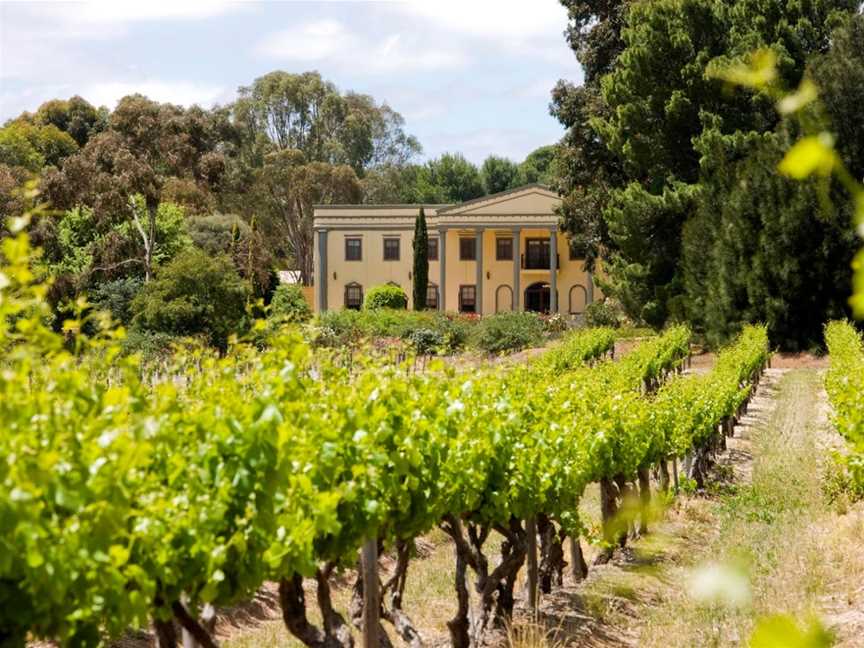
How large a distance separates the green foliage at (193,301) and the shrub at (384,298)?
1689 cm

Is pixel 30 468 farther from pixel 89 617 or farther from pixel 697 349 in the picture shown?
pixel 697 349

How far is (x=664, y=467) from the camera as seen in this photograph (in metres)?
12.3

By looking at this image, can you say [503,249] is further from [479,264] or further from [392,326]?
[392,326]

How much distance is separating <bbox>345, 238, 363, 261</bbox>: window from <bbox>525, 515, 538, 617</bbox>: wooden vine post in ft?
151

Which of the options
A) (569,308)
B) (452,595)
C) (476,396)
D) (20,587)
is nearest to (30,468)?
(20,587)

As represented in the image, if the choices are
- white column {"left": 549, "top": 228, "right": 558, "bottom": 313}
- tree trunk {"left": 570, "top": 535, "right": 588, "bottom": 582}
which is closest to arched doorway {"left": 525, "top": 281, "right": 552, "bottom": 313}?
white column {"left": 549, "top": 228, "right": 558, "bottom": 313}

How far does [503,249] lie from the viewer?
53.5 meters

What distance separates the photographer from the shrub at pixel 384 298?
48844mm

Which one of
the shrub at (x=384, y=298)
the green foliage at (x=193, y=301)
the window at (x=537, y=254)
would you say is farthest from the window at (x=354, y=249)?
the green foliage at (x=193, y=301)

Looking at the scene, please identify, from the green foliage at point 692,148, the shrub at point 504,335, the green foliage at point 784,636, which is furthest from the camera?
the shrub at point 504,335

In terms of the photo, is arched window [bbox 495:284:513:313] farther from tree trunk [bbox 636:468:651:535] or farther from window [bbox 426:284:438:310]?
tree trunk [bbox 636:468:651:535]

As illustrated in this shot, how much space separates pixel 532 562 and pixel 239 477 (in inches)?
179

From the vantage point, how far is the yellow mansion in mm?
52812

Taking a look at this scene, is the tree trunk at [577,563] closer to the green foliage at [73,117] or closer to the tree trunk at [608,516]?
the tree trunk at [608,516]
